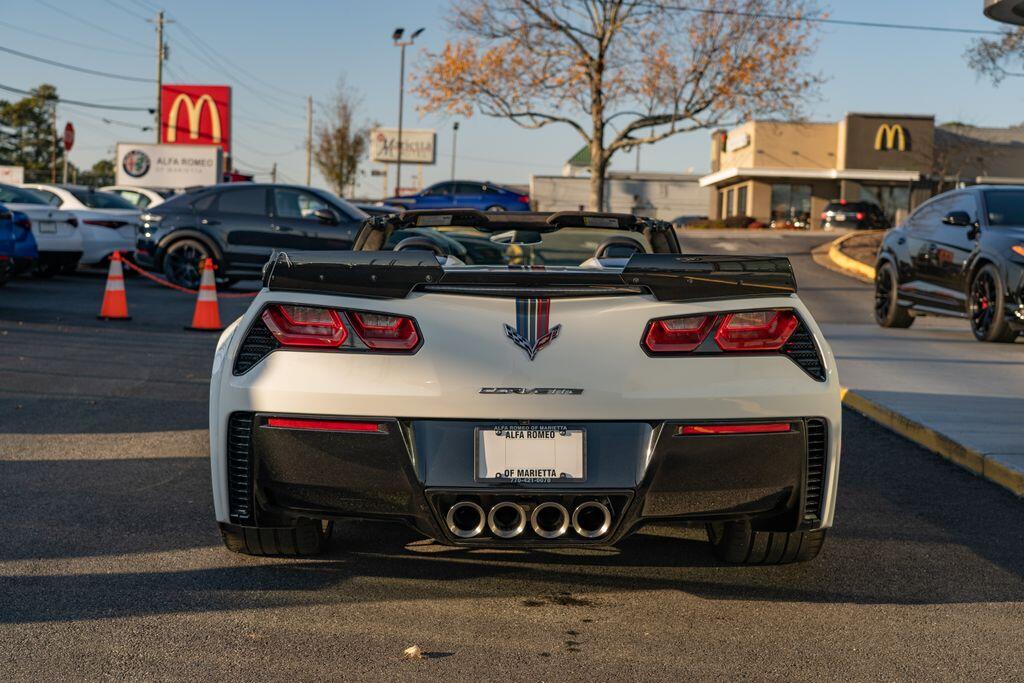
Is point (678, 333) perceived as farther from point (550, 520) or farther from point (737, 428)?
point (550, 520)

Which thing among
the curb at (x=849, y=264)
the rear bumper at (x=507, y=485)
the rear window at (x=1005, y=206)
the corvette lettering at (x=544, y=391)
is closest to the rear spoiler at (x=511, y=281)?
the corvette lettering at (x=544, y=391)

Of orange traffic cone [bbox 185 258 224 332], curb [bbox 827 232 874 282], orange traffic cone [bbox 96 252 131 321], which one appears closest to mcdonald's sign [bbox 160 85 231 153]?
curb [bbox 827 232 874 282]

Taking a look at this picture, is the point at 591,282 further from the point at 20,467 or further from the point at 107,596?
the point at 20,467

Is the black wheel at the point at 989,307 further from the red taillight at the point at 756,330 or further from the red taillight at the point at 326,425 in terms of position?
the red taillight at the point at 326,425

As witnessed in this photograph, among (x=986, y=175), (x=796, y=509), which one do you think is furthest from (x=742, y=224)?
(x=796, y=509)

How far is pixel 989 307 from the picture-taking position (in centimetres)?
1221

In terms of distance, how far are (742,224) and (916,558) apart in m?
48.8

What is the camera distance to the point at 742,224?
5256 cm

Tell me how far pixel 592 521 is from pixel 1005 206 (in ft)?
33.0

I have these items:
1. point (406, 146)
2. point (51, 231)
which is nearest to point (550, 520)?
point (51, 231)

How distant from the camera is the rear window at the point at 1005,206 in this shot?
1246 cm

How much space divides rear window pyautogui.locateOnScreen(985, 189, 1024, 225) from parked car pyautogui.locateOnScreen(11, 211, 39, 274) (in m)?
11.6

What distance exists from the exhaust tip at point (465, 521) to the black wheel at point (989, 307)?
30.1ft

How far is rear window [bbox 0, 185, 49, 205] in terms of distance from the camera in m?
19.4
